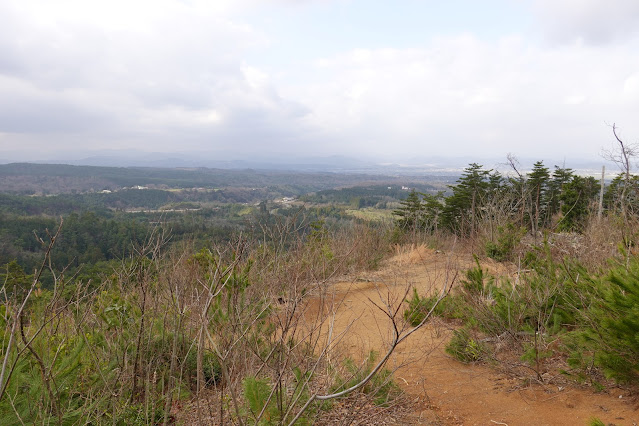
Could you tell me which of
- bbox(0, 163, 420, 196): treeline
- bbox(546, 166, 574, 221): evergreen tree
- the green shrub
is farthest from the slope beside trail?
bbox(0, 163, 420, 196): treeline

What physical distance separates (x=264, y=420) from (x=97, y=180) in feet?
460

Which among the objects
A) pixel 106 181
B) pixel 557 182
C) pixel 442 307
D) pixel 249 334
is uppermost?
pixel 557 182

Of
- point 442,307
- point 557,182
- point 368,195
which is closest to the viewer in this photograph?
point 442,307

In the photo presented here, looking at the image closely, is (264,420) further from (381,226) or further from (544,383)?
(381,226)

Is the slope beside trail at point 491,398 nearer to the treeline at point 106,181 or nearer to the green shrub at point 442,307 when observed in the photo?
the green shrub at point 442,307

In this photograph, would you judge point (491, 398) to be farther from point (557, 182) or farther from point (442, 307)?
point (557, 182)

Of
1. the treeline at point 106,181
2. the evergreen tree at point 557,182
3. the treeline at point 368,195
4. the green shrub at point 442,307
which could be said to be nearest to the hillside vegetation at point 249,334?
the green shrub at point 442,307

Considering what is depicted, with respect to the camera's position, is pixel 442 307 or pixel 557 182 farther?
pixel 557 182

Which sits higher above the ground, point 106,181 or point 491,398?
point 491,398

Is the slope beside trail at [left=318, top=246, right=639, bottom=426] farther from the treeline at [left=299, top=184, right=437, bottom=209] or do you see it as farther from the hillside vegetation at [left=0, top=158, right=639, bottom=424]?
the treeline at [left=299, top=184, right=437, bottom=209]

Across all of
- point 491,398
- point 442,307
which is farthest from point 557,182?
point 491,398

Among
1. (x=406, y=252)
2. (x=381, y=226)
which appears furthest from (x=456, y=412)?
(x=381, y=226)

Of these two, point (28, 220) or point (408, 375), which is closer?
point (408, 375)

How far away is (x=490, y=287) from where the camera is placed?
4340mm
